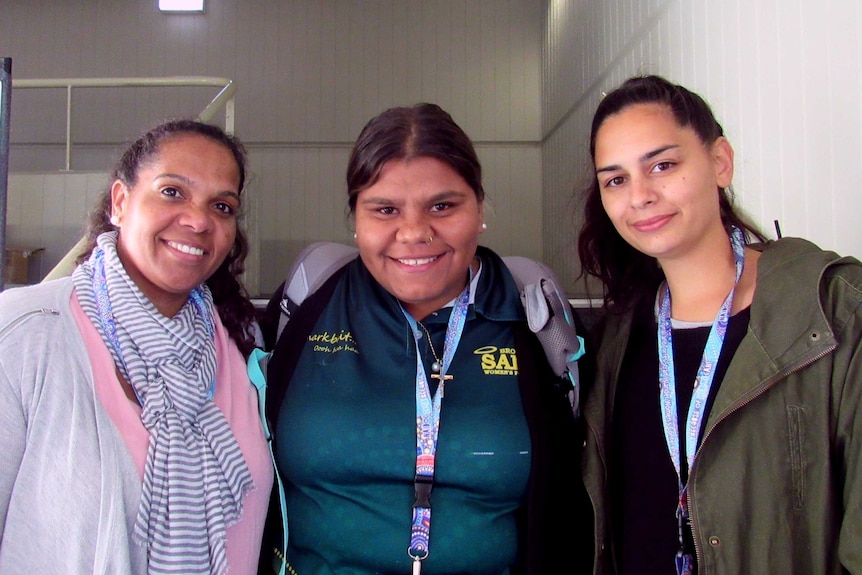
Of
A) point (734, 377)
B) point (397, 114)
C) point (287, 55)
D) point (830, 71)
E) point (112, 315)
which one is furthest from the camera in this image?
point (287, 55)

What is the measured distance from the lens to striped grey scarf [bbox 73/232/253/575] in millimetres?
1350

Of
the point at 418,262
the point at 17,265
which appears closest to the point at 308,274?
the point at 418,262

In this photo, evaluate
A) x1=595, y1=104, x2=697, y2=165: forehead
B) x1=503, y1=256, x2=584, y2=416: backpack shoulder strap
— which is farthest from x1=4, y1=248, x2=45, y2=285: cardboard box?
x1=595, y1=104, x2=697, y2=165: forehead

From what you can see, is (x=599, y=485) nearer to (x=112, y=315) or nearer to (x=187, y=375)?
(x=187, y=375)

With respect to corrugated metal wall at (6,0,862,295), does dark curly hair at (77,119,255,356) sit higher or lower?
lower

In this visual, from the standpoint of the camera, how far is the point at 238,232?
1.90 m

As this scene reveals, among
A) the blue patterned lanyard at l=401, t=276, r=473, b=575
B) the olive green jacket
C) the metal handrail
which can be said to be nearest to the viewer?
the olive green jacket

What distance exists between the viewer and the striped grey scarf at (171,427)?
135 cm

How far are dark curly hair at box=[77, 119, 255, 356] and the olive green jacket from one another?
123 centimetres

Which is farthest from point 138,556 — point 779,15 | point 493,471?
point 779,15

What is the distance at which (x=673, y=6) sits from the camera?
14.3 ft

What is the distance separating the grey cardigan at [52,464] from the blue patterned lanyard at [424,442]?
0.61 metres

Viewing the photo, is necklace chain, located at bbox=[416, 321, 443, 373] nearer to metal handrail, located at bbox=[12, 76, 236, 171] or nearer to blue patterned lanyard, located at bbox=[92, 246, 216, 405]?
blue patterned lanyard, located at bbox=[92, 246, 216, 405]

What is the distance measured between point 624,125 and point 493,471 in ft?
2.93
